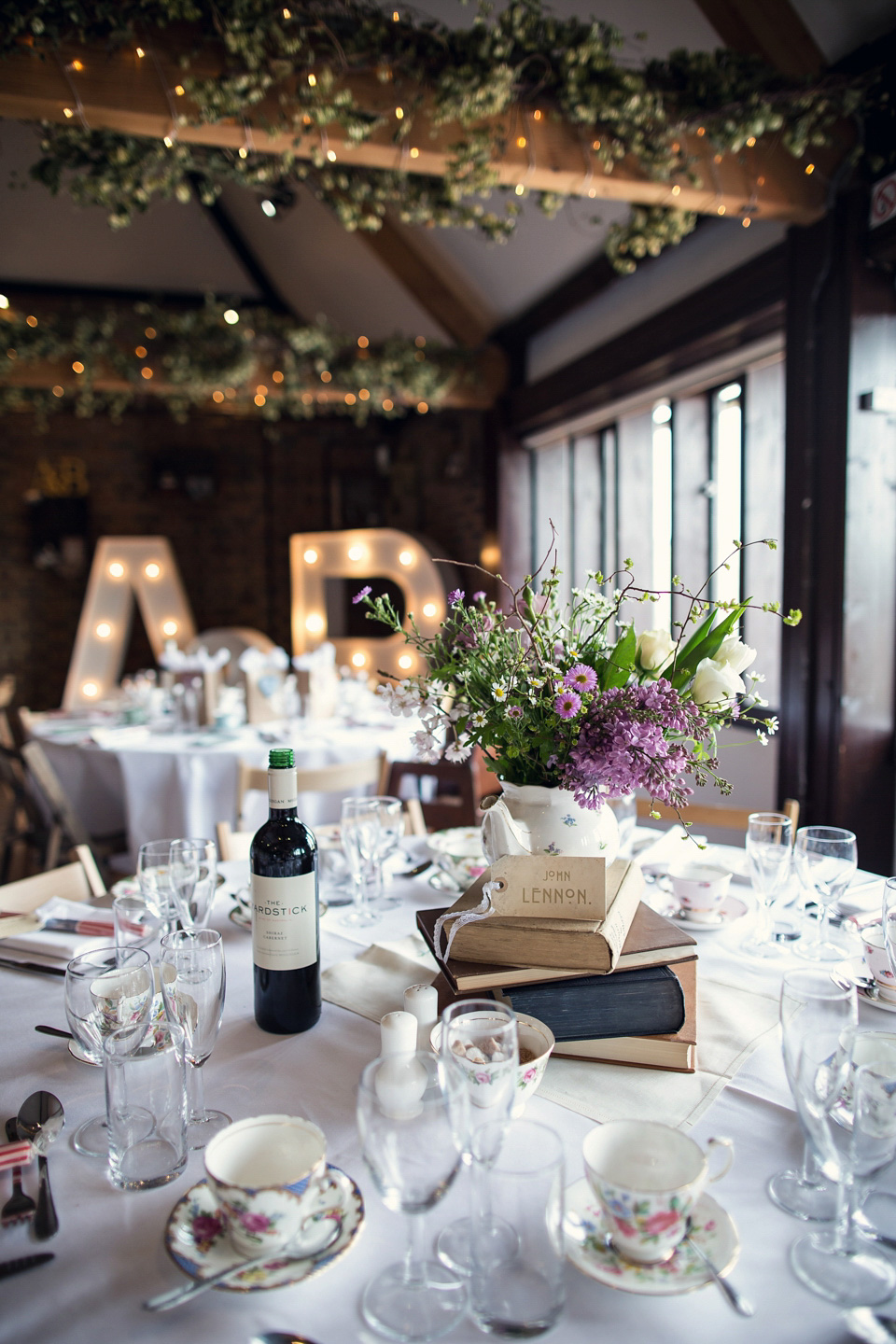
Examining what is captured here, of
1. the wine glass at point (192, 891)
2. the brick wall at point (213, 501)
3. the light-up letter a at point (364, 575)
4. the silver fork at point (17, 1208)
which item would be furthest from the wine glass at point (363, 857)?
the brick wall at point (213, 501)

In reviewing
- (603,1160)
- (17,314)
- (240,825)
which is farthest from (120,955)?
(17,314)

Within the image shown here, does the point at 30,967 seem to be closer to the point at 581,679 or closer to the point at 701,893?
the point at 581,679

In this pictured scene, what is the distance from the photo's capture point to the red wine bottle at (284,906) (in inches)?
39.9

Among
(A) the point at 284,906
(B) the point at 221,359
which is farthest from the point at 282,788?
(B) the point at 221,359

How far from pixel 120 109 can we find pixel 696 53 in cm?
194

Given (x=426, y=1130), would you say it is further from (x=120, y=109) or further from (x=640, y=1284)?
(x=120, y=109)

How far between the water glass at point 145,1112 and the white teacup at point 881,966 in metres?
0.93

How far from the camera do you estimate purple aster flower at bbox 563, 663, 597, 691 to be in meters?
1.03

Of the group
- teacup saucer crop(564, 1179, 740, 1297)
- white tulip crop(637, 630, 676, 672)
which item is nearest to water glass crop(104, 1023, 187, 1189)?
teacup saucer crop(564, 1179, 740, 1297)

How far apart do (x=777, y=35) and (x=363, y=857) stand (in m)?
3.46

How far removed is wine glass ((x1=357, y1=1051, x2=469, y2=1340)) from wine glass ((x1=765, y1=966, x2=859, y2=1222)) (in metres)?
0.31

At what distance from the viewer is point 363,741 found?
3465 mm

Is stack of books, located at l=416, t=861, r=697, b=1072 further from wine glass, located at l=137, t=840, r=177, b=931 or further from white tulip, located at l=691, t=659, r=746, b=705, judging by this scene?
wine glass, located at l=137, t=840, r=177, b=931

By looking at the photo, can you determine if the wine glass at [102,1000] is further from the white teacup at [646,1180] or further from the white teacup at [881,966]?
the white teacup at [881,966]
